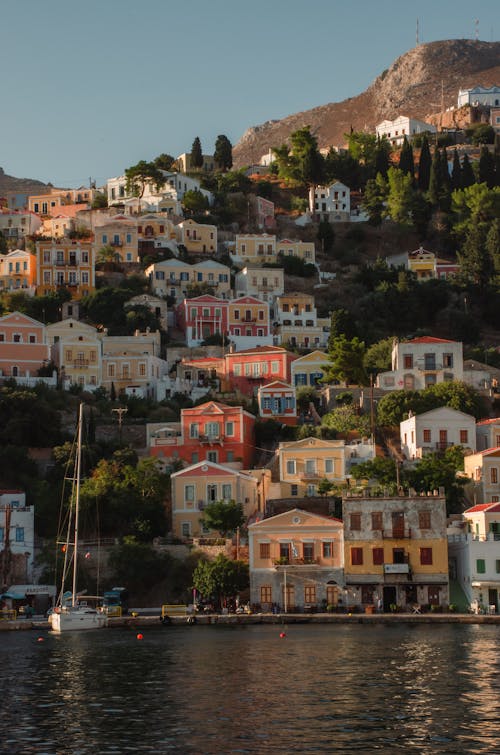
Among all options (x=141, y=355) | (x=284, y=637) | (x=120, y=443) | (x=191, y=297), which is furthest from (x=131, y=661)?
(x=191, y=297)

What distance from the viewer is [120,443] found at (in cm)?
7606

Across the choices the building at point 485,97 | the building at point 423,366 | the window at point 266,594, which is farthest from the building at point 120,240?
the building at point 485,97

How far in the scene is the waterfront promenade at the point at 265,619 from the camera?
56594mm

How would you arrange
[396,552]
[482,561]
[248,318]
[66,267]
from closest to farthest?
[482,561] → [396,552] → [248,318] → [66,267]

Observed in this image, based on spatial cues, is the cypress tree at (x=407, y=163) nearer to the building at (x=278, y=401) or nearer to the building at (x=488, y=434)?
the building at (x=278, y=401)

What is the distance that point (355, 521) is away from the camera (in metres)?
60.7

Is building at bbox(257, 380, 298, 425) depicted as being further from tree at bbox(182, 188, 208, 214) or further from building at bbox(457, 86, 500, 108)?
building at bbox(457, 86, 500, 108)

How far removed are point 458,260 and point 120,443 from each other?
4472 cm

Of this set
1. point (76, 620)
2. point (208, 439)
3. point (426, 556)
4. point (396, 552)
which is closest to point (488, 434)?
point (426, 556)

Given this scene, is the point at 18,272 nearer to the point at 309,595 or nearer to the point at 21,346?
the point at 21,346

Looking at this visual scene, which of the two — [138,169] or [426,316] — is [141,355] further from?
[138,169]

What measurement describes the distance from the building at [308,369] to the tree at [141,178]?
4221cm

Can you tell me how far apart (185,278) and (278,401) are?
26617 mm

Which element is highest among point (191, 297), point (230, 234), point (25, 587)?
point (230, 234)
